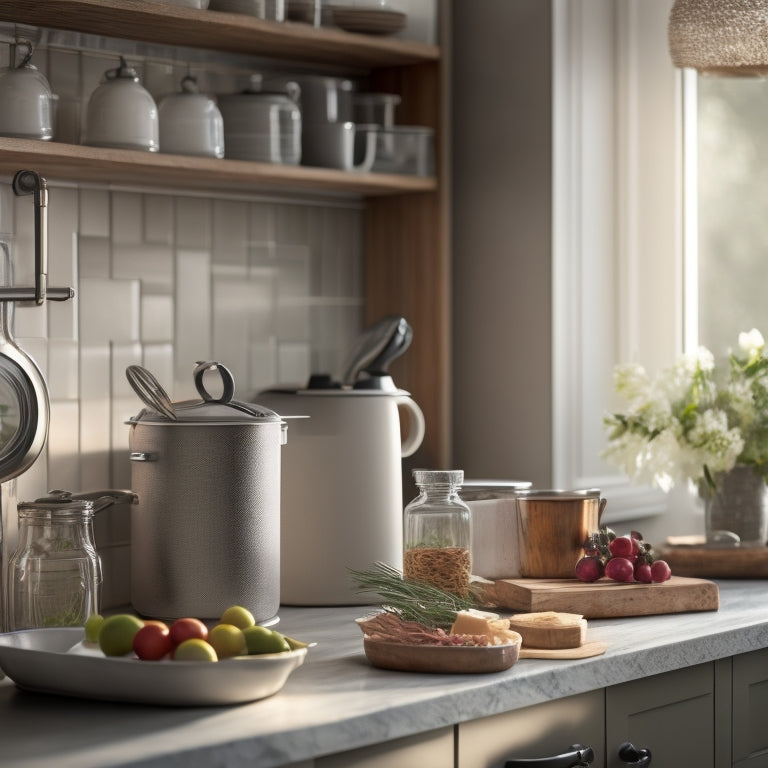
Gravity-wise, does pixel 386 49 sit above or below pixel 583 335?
above

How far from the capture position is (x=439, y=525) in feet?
6.34

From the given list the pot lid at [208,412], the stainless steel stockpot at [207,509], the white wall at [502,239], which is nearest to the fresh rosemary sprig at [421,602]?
the stainless steel stockpot at [207,509]

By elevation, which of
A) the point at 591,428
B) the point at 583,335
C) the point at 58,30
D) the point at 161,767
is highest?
the point at 58,30

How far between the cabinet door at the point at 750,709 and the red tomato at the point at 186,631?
80 centimetres

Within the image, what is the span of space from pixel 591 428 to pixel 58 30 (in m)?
1.16

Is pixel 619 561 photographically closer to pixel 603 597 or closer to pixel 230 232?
pixel 603 597

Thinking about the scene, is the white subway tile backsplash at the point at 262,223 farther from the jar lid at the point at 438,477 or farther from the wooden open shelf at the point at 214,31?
the jar lid at the point at 438,477

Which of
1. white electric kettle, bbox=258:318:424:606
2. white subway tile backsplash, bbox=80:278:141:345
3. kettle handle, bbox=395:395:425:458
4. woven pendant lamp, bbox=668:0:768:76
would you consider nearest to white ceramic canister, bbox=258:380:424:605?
white electric kettle, bbox=258:318:424:606

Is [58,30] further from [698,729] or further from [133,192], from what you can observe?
[698,729]

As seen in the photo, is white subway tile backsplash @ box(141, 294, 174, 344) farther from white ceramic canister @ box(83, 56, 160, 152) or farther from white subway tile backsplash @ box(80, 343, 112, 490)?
white ceramic canister @ box(83, 56, 160, 152)

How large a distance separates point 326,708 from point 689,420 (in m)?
1.12

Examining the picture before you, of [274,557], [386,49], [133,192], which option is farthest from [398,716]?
[386,49]

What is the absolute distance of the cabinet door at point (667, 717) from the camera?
1674 millimetres

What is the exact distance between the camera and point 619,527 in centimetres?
251
